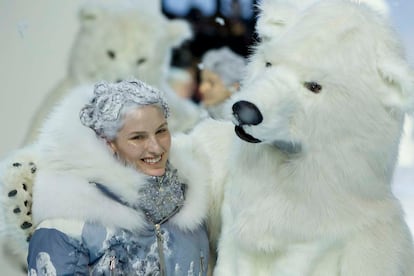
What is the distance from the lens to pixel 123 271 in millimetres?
1063

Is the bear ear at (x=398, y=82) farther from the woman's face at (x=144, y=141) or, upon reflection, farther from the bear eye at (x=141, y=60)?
the bear eye at (x=141, y=60)

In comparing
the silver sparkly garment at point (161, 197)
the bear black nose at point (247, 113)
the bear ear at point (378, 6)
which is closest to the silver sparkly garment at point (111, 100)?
the silver sparkly garment at point (161, 197)

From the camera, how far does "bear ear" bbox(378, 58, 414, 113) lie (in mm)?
886

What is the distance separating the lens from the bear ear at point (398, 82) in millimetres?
886

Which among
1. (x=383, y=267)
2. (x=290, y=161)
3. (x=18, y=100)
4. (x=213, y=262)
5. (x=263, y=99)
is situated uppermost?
(x=263, y=99)

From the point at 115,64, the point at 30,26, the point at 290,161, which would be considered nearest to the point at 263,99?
the point at 290,161

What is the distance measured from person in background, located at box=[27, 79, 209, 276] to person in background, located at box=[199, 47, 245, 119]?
1334mm

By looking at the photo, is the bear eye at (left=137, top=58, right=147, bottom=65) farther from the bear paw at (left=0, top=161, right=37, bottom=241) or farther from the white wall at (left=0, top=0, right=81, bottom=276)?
the bear paw at (left=0, top=161, right=37, bottom=241)

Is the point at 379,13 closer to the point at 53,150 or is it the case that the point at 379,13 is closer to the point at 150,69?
the point at 53,150

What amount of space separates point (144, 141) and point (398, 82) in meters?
0.49

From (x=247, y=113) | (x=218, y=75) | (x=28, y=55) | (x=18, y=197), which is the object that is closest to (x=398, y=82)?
(x=247, y=113)

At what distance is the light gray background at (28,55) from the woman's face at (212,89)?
2.04 feet

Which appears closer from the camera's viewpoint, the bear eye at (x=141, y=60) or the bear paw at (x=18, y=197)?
the bear paw at (x=18, y=197)

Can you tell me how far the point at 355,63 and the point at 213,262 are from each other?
22.6 inches
